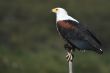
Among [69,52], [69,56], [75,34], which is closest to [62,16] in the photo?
[75,34]

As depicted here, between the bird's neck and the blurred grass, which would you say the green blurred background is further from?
the bird's neck

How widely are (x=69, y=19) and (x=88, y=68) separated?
8.82m

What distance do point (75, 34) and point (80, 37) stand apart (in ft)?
0.65

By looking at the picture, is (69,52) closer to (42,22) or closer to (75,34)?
(75,34)

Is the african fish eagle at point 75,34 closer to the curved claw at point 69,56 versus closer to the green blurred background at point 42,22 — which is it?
the curved claw at point 69,56

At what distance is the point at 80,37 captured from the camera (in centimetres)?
1080

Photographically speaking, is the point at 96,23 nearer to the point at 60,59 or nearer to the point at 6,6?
the point at 6,6

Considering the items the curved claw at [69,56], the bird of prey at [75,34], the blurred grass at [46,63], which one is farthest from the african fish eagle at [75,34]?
the blurred grass at [46,63]

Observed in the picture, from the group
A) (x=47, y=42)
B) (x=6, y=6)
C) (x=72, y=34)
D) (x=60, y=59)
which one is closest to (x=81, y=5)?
(x=6, y=6)

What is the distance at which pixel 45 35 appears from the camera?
32000 millimetres

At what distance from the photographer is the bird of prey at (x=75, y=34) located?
34.8ft

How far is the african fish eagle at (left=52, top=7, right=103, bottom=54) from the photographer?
1059cm

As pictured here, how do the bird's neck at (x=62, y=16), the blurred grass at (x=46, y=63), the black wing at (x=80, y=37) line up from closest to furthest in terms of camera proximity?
the black wing at (x=80, y=37)
the bird's neck at (x=62, y=16)
the blurred grass at (x=46, y=63)

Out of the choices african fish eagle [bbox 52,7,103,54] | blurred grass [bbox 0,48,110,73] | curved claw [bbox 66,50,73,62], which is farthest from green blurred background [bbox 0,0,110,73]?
curved claw [bbox 66,50,73,62]
